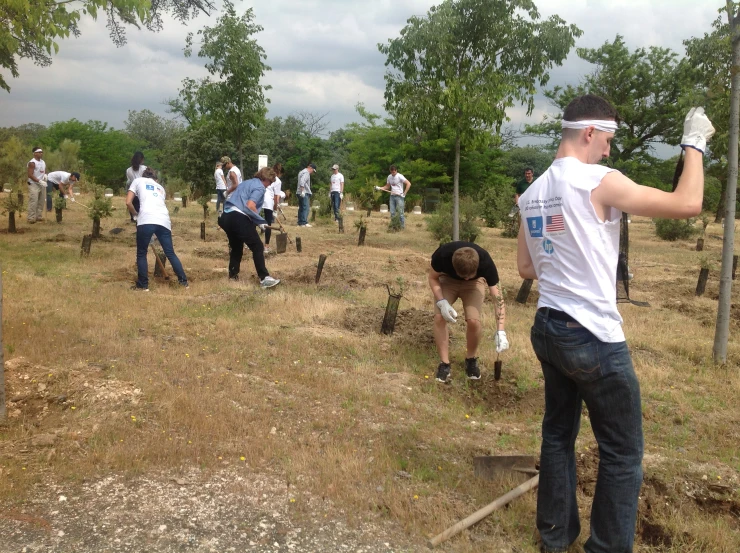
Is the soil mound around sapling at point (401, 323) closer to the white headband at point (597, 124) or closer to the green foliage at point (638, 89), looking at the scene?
the white headband at point (597, 124)

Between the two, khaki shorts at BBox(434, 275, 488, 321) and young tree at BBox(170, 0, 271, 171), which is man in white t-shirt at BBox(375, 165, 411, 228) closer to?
young tree at BBox(170, 0, 271, 171)

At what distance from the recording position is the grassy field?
357 centimetres

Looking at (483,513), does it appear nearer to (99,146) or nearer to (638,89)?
(638,89)

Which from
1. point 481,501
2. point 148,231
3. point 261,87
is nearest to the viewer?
point 481,501

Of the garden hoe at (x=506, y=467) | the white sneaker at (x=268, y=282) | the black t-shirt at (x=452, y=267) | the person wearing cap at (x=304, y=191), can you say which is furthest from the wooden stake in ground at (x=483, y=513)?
the person wearing cap at (x=304, y=191)

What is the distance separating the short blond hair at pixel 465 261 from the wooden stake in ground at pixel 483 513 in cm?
187

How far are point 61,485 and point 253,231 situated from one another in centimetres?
574

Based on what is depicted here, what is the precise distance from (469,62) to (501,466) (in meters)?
10.3

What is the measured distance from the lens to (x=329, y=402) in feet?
16.2

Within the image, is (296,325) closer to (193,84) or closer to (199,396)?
(199,396)

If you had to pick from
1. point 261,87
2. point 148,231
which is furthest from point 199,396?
point 261,87

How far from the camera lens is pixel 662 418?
5.07m

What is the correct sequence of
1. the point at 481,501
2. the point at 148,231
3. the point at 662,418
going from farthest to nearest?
the point at 148,231
the point at 662,418
the point at 481,501

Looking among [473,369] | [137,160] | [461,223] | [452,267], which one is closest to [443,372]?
[473,369]
